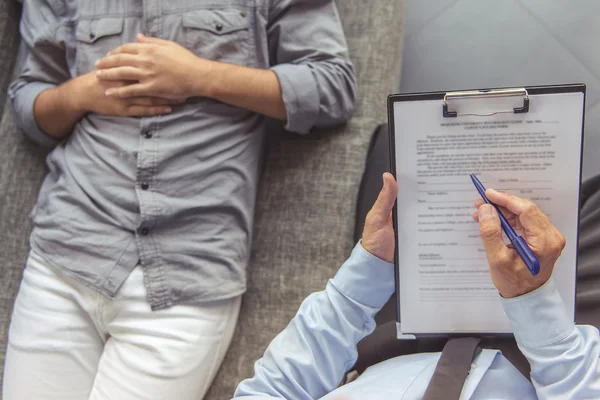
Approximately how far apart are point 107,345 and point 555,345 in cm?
65

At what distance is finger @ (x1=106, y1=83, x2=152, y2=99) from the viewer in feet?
2.96

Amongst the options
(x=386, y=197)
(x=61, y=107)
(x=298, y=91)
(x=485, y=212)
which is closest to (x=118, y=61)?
(x=61, y=107)

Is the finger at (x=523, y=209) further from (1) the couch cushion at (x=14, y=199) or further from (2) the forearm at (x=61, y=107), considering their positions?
(1) the couch cushion at (x=14, y=199)

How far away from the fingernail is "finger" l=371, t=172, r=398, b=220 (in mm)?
97

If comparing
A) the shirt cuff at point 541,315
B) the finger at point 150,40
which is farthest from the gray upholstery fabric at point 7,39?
the shirt cuff at point 541,315

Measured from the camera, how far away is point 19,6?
112 centimetres

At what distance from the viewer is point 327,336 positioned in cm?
71

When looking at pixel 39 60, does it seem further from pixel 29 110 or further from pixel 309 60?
Result: pixel 309 60

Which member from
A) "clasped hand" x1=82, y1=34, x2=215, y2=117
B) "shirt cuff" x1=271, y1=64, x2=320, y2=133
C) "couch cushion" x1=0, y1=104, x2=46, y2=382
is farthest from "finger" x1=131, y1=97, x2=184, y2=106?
"couch cushion" x1=0, y1=104, x2=46, y2=382

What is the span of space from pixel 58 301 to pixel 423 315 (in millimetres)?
569

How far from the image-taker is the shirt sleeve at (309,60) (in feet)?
3.01

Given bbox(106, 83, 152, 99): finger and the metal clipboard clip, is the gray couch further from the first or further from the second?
the metal clipboard clip

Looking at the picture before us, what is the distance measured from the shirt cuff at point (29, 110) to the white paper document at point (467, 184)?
2.26 feet

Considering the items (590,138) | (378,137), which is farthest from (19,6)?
(590,138)
